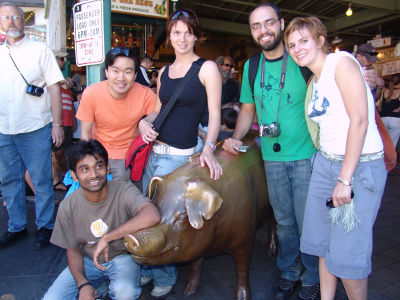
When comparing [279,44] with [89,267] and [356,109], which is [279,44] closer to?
[356,109]

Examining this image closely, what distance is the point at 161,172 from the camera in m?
2.66

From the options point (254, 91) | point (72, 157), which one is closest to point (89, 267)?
point (72, 157)

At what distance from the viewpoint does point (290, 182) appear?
107 inches

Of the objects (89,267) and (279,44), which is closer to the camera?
(89,267)

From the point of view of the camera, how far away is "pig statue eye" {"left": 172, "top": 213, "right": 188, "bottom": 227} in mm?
2230

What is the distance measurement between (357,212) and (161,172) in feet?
4.56

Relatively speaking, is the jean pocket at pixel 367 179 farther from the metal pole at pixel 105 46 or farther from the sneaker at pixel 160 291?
the metal pole at pixel 105 46

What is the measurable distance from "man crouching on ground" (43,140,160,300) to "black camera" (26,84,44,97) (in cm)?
140

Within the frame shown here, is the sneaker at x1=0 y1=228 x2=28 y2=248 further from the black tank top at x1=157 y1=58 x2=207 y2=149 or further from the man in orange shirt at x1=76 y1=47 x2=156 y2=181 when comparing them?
the black tank top at x1=157 y1=58 x2=207 y2=149

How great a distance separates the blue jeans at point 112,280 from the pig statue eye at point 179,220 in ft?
1.47

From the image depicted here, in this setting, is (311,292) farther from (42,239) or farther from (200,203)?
(42,239)

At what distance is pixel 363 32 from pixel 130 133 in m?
12.3

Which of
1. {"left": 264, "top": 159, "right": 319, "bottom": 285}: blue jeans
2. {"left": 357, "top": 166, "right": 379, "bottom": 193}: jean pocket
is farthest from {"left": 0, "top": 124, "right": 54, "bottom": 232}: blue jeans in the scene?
{"left": 357, "top": 166, "right": 379, "bottom": 193}: jean pocket

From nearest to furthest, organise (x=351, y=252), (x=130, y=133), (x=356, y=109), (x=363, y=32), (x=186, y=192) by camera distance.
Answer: (x=356, y=109) → (x=351, y=252) → (x=186, y=192) → (x=130, y=133) → (x=363, y=32)
